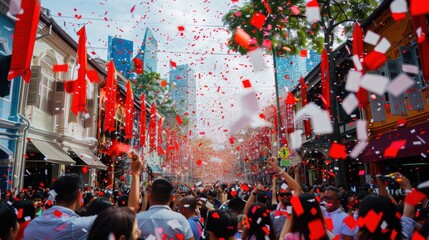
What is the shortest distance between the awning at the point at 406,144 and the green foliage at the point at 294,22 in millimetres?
3848

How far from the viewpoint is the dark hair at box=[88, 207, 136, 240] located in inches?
85.6

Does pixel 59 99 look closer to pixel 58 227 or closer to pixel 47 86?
pixel 47 86

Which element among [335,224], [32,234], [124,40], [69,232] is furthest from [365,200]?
[124,40]

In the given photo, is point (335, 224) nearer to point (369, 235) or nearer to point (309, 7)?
point (369, 235)

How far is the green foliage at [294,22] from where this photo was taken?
11.8 m

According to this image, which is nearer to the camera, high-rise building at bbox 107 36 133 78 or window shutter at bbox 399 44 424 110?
window shutter at bbox 399 44 424 110

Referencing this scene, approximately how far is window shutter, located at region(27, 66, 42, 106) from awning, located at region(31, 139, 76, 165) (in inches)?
62.9

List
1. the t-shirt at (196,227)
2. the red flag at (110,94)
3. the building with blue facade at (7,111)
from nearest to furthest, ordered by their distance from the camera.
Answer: the t-shirt at (196,227) < the building with blue facade at (7,111) < the red flag at (110,94)

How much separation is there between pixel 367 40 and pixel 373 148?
5.18m

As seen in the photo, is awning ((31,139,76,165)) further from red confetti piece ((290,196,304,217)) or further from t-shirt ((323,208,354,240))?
red confetti piece ((290,196,304,217))

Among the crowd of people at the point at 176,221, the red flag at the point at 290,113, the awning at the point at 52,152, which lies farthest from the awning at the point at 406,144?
the awning at the point at 52,152

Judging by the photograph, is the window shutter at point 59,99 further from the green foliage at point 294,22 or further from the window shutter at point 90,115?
the green foliage at point 294,22

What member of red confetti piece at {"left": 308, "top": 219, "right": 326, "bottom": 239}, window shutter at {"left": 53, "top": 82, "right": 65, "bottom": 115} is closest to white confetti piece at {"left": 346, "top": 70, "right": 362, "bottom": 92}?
red confetti piece at {"left": 308, "top": 219, "right": 326, "bottom": 239}

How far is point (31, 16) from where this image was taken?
10.0 m
